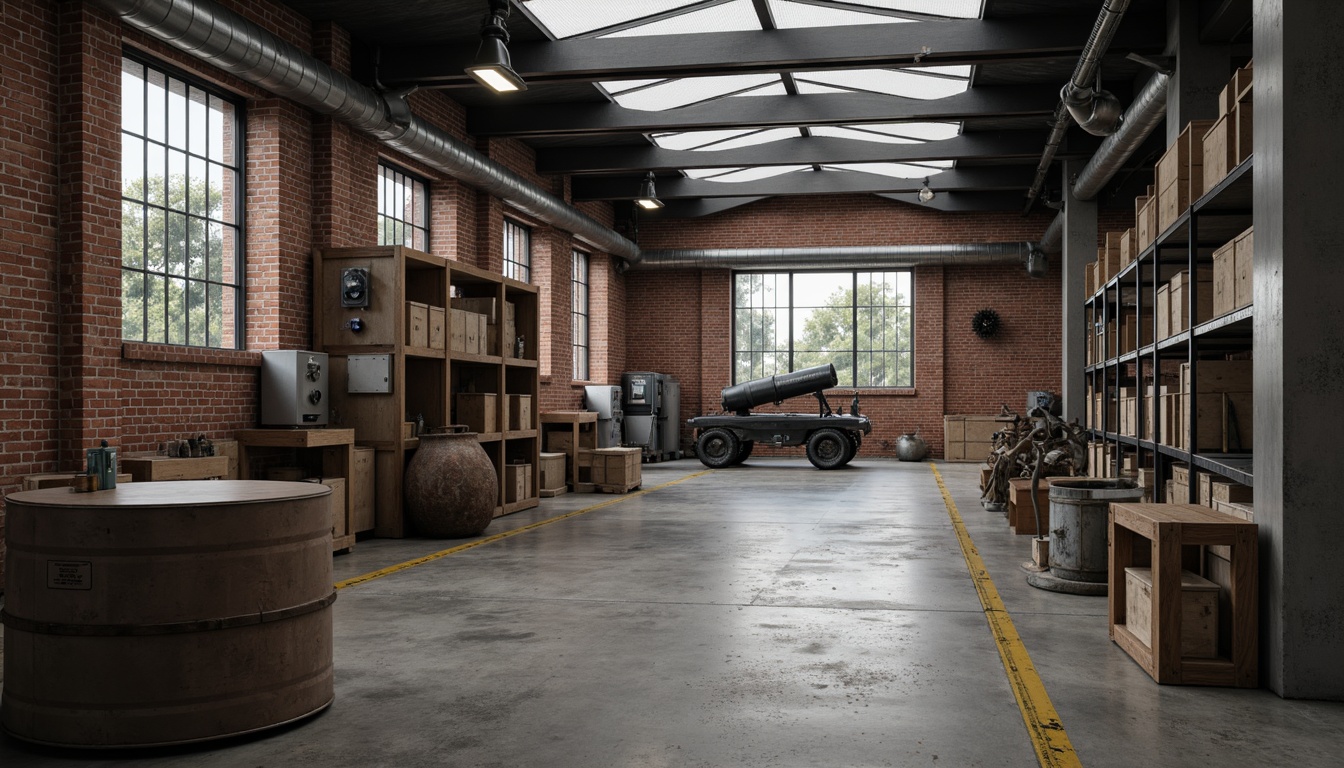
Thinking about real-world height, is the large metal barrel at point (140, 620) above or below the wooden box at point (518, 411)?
below

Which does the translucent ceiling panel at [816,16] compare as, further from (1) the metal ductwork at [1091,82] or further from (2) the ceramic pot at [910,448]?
(2) the ceramic pot at [910,448]

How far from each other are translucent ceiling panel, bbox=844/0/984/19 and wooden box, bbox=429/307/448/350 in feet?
16.9

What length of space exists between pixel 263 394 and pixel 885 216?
1536 centimetres

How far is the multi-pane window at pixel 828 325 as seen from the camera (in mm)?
22000

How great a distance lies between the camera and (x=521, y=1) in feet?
32.6

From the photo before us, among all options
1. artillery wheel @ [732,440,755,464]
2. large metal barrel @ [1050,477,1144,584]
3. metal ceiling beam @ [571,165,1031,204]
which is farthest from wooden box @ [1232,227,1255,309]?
artillery wheel @ [732,440,755,464]

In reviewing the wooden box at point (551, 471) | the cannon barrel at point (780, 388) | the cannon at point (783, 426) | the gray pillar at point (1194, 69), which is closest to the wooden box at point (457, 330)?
the wooden box at point (551, 471)

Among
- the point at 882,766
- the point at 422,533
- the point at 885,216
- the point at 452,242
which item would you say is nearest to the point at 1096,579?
the point at 882,766

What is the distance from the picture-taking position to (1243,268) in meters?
5.73

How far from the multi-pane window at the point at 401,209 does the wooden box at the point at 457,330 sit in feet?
8.46

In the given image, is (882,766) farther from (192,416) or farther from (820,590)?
(192,416)

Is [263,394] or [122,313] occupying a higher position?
[122,313]

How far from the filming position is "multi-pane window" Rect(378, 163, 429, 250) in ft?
41.2

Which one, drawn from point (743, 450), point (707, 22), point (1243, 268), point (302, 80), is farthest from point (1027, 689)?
point (743, 450)
